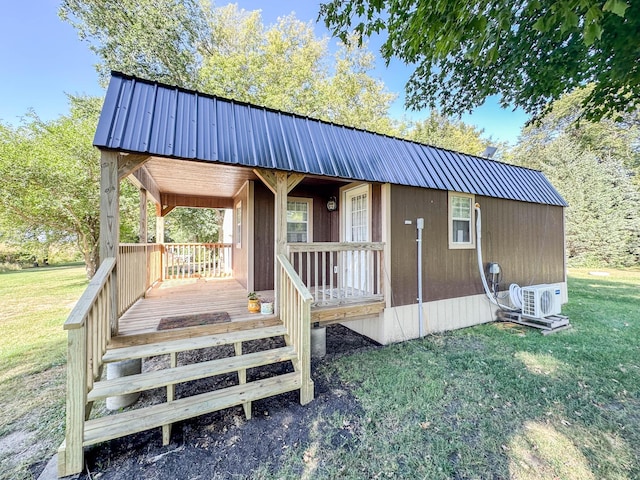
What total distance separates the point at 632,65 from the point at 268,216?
589 centimetres

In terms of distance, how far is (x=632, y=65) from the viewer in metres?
2.96

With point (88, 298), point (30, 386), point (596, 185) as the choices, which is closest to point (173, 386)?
point (88, 298)

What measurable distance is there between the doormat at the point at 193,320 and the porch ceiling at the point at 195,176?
2.18m

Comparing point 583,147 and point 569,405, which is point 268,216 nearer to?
point 569,405

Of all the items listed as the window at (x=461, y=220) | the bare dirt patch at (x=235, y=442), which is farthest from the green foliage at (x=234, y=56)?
the bare dirt patch at (x=235, y=442)

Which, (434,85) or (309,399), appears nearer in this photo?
(309,399)

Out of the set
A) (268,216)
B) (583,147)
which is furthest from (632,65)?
(583,147)

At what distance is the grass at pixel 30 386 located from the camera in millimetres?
2375

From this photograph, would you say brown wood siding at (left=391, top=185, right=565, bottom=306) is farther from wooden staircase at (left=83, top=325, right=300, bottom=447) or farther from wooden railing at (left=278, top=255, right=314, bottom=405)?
wooden staircase at (left=83, top=325, right=300, bottom=447)

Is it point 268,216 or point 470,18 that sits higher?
point 470,18

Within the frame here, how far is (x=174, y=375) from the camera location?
263 centimetres

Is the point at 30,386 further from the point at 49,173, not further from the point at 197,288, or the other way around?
the point at 49,173

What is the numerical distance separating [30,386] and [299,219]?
5125mm

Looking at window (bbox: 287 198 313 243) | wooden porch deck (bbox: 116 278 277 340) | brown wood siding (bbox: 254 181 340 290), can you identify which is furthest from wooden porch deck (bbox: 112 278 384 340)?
window (bbox: 287 198 313 243)
